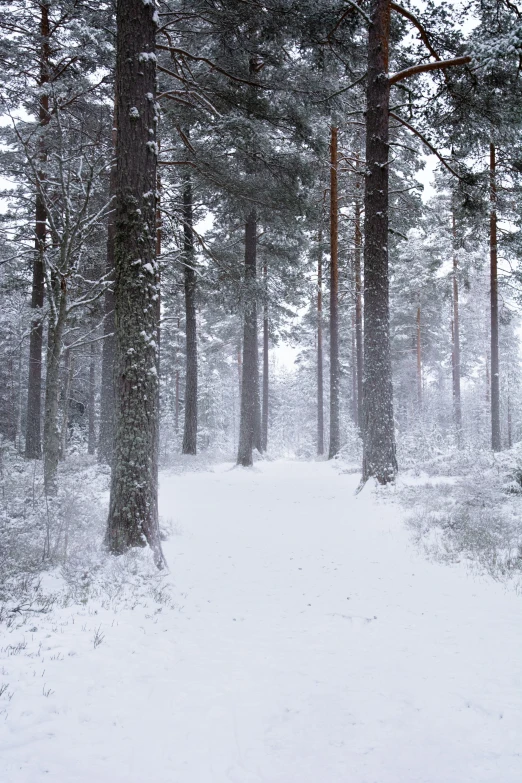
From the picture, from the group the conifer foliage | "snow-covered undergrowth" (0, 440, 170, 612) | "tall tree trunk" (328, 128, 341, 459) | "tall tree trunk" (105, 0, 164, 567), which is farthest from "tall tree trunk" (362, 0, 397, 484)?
"tall tree trunk" (328, 128, 341, 459)

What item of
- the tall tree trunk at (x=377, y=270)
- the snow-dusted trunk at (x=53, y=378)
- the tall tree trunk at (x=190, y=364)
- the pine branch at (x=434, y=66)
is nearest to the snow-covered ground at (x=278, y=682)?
the snow-dusted trunk at (x=53, y=378)

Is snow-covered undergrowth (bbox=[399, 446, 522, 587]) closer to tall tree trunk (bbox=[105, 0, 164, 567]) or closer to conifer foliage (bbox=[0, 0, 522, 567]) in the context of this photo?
conifer foliage (bbox=[0, 0, 522, 567])

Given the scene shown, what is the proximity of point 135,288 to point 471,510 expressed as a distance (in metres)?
6.23

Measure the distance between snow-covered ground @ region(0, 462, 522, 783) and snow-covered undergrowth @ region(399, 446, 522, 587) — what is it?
395mm

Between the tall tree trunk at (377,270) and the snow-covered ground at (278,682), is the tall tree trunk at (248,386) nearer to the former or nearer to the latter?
the tall tree trunk at (377,270)

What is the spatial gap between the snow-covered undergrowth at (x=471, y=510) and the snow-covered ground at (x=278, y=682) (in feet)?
1.29

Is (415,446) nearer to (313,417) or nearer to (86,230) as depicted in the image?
(86,230)

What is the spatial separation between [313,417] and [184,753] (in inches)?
1462

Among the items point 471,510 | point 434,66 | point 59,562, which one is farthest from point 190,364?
point 59,562

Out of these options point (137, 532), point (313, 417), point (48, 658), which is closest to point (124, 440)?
point (137, 532)

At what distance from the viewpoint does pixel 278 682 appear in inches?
126

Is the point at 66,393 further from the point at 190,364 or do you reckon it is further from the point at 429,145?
the point at 429,145

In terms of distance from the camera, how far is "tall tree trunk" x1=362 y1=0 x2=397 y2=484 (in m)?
10.0

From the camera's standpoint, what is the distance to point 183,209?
1694 cm
